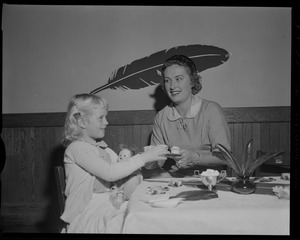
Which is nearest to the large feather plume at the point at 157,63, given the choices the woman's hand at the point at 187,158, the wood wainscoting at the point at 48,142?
the wood wainscoting at the point at 48,142

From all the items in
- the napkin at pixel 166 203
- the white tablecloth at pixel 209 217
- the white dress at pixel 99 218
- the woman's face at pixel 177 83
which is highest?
the woman's face at pixel 177 83

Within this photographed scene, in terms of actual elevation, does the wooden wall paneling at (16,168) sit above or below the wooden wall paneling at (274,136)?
below

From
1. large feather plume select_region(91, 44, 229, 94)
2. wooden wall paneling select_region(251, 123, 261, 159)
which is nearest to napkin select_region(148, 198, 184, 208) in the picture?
large feather plume select_region(91, 44, 229, 94)

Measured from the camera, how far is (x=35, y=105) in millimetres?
2342

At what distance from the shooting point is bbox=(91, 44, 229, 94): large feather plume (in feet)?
7.25

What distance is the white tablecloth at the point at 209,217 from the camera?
3.87 ft

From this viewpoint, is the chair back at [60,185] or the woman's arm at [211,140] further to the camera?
the woman's arm at [211,140]

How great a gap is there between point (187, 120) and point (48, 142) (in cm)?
111

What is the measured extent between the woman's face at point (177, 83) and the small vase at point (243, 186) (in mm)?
845

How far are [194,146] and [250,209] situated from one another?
2.90ft

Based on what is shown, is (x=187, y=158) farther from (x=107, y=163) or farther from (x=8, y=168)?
(x=8, y=168)

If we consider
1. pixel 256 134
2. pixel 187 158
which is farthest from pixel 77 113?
pixel 256 134

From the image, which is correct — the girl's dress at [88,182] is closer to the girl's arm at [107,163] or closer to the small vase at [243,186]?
the girl's arm at [107,163]

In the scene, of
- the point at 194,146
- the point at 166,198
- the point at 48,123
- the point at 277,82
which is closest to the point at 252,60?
the point at 277,82
